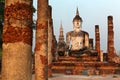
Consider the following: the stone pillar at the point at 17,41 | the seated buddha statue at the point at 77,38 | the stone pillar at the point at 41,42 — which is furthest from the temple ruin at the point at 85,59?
the stone pillar at the point at 17,41

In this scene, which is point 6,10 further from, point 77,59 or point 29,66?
point 77,59

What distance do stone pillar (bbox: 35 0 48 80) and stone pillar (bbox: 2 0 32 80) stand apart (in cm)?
492

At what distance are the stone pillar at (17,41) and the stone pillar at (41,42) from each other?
492 cm

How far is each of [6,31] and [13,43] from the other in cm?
26

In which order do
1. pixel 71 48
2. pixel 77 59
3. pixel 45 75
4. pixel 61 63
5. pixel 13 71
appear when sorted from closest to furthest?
pixel 13 71 < pixel 45 75 < pixel 61 63 < pixel 77 59 < pixel 71 48

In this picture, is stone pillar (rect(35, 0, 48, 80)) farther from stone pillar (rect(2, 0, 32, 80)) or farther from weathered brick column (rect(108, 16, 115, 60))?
weathered brick column (rect(108, 16, 115, 60))

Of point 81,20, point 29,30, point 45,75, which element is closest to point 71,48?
point 81,20

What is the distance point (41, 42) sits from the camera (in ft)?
35.1

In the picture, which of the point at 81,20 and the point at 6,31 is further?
the point at 81,20

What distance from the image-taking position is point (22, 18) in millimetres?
5141

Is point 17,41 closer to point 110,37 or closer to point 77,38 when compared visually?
point 110,37

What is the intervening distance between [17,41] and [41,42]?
567cm

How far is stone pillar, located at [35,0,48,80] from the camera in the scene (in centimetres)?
1020

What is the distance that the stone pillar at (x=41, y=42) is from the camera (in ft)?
33.5
